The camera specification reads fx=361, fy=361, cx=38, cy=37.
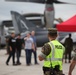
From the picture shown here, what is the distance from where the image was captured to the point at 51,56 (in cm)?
626

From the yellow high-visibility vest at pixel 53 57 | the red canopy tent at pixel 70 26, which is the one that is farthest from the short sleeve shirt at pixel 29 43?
the yellow high-visibility vest at pixel 53 57

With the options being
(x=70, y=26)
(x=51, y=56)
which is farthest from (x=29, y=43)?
(x=51, y=56)

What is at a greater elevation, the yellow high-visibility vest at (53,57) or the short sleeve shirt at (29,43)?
the yellow high-visibility vest at (53,57)

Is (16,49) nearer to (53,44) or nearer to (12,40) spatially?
(12,40)

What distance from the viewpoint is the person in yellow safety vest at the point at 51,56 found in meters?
6.19

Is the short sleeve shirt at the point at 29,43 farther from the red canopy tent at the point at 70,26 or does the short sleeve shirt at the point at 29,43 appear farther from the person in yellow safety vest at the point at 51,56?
the person in yellow safety vest at the point at 51,56

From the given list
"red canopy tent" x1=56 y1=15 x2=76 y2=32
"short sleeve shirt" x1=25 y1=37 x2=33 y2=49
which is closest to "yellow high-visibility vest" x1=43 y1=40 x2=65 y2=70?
"red canopy tent" x1=56 y1=15 x2=76 y2=32

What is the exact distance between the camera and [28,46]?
56.6 feet

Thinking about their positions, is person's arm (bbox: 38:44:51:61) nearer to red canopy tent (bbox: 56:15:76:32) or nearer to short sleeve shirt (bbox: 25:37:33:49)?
red canopy tent (bbox: 56:15:76:32)

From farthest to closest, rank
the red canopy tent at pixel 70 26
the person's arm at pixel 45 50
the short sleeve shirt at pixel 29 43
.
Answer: the short sleeve shirt at pixel 29 43 < the red canopy tent at pixel 70 26 < the person's arm at pixel 45 50

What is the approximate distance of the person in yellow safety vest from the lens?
244 inches

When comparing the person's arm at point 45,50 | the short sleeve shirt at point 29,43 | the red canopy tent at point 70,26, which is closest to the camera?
the person's arm at point 45,50

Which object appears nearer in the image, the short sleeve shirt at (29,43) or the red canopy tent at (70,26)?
the red canopy tent at (70,26)

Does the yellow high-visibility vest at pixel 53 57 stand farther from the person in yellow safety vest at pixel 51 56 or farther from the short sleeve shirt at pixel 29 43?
the short sleeve shirt at pixel 29 43
